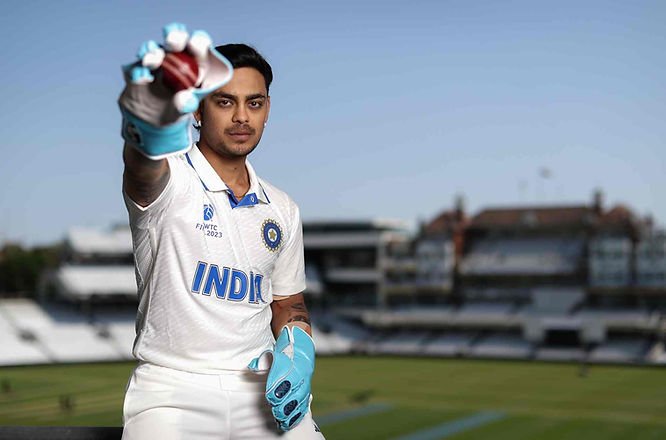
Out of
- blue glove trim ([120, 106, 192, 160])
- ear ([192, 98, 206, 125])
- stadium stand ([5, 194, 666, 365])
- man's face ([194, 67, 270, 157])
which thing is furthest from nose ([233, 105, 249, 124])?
stadium stand ([5, 194, 666, 365])

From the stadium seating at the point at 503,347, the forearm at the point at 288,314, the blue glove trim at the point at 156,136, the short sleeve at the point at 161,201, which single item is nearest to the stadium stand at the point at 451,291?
the stadium seating at the point at 503,347

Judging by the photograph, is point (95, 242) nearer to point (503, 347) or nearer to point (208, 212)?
point (503, 347)

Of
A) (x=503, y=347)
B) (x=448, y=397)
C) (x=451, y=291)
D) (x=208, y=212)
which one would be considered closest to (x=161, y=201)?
(x=208, y=212)

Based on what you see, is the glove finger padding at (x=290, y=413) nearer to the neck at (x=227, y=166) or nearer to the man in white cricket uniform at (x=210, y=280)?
the man in white cricket uniform at (x=210, y=280)

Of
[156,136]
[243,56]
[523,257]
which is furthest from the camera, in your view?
[523,257]

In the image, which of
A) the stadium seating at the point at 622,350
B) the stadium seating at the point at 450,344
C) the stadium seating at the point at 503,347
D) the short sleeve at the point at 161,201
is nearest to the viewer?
the short sleeve at the point at 161,201

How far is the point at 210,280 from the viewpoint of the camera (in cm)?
250

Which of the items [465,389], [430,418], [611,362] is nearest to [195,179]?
[430,418]

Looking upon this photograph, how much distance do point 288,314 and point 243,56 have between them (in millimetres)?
952

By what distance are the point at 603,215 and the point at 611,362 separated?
521 inches

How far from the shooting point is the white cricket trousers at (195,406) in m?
2.43

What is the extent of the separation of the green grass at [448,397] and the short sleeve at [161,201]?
20294 millimetres

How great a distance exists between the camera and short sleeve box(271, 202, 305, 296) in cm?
291

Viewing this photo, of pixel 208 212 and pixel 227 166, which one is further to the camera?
pixel 227 166
